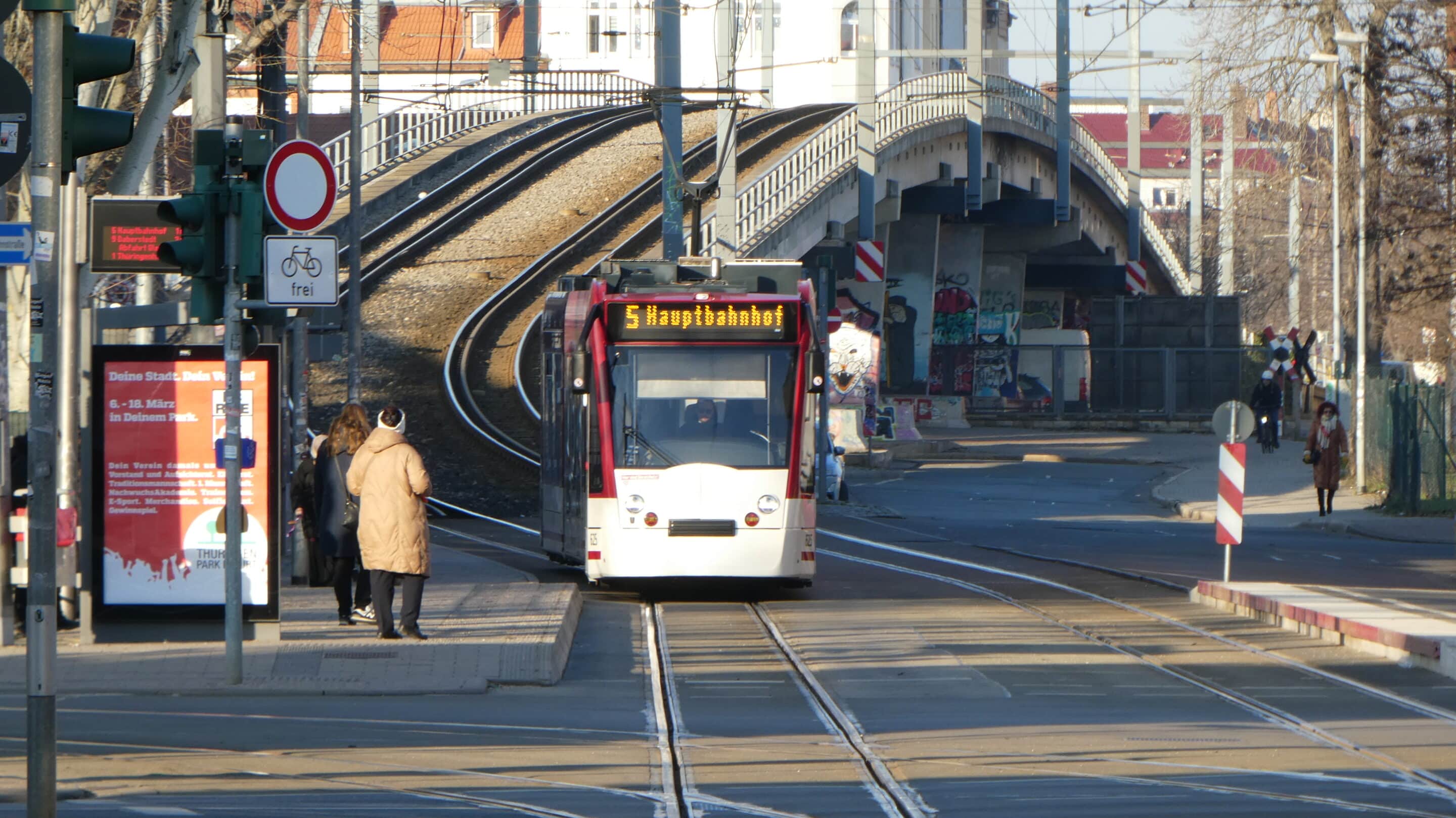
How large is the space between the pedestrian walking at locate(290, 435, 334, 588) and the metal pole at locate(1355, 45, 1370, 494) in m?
21.2

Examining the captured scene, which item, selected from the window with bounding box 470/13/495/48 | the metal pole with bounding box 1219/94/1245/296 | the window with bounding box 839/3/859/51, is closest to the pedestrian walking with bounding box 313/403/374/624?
the metal pole with bounding box 1219/94/1245/296

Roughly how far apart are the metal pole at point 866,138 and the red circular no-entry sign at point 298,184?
102 feet

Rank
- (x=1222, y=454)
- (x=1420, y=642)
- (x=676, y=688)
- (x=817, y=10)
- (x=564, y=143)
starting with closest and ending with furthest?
(x=676, y=688) < (x=1420, y=642) < (x=1222, y=454) < (x=564, y=143) < (x=817, y=10)

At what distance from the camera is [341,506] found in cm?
1368

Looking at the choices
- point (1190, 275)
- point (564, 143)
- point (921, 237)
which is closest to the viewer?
point (564, 143)

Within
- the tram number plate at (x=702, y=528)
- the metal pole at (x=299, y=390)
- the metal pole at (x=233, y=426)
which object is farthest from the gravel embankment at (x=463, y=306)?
the metal pole at (x=233, y=426)

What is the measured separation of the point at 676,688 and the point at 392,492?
102 inches

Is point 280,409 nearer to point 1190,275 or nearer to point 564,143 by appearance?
point 564,143

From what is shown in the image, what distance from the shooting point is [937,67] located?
98000 millimetres

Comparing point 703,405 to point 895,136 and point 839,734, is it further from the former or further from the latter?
point 895,136

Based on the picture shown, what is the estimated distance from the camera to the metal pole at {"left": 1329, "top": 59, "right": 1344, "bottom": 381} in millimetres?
32594

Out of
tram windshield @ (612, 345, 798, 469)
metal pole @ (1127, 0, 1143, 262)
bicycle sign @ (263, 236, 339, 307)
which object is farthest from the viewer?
metal pole @ (1127, 0, 1143, 262)

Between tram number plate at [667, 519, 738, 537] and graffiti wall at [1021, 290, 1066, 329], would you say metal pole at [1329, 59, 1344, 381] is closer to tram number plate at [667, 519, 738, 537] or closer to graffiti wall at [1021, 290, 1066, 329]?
tram number plate at [667, 519, 738, 537]

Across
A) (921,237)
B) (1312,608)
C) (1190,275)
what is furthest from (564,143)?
(1312,608)
